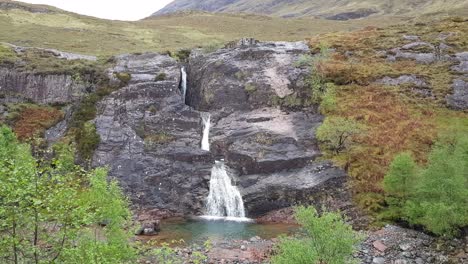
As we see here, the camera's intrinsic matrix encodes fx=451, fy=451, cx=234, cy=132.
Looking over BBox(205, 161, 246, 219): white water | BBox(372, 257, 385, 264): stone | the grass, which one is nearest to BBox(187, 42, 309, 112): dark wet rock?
BBox(205, 161, 246, 219): white water

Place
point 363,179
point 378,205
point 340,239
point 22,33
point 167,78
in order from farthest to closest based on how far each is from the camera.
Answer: point 22,33, point 167,78, point 363,179, point 378,205, point 340,239

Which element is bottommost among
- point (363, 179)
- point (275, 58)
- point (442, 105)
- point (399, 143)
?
point (363, 179)

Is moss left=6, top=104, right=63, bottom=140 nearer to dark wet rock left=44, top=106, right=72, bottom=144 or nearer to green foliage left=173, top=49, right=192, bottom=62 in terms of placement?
dark wet rock left=44, top=106, right=72, bottom=144

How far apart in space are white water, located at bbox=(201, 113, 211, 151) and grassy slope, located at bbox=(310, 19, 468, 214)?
15.7 metres

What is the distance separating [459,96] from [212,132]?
1318 inches

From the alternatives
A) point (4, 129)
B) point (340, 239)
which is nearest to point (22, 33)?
point (4, 129)

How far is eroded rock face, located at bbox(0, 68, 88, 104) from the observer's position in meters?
64.0

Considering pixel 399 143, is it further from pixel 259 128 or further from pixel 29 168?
pixel 29 168

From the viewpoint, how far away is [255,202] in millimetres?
50094

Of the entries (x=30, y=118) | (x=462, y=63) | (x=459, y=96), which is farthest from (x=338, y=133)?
(x=30, y=118)

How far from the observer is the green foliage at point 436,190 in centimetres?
3600

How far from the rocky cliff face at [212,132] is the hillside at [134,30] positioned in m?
22.3

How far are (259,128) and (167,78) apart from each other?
1684 centimetres

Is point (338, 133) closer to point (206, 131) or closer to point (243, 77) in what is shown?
point (206, 131)
